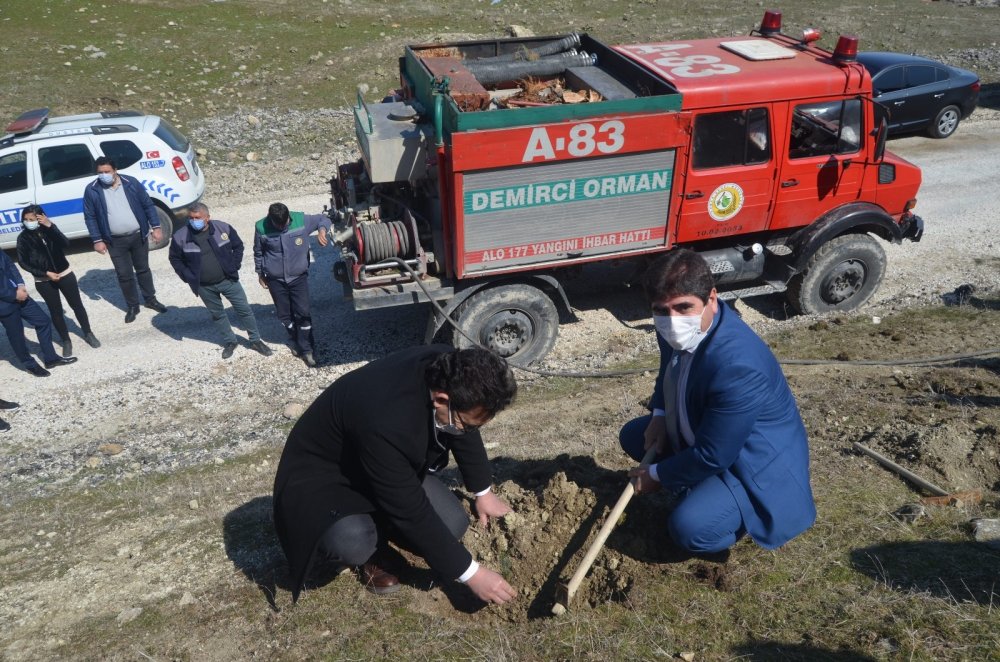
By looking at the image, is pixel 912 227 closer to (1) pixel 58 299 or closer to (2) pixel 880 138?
(2) pixel 880 138

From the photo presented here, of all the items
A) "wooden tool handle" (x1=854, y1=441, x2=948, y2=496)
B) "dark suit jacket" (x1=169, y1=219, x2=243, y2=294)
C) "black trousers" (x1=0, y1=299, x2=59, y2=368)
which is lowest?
"black trousers" (x1=0, y1=299, x2=59, y2=368)

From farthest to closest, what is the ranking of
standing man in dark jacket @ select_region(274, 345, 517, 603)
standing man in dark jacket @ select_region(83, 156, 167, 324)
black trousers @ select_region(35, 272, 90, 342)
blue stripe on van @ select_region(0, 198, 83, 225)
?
1. blue stripe on van @ select_region(0, 198, 83, 225)
2. standing man in dark jacket @ select_region(83, 156, 167, 324)
3. black trousers @ select_region(35, 272, 90, 342)
4. standing man in dark jacket @ select_region(274, 345, 517, 603)

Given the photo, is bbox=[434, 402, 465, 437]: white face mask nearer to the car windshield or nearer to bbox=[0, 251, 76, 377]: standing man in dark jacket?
bbox=[0, 251, 76, 377]: standing man in dark jacket

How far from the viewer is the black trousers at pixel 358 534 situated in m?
3.77

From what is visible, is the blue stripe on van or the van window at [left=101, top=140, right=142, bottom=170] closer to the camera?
the blue stripe on van

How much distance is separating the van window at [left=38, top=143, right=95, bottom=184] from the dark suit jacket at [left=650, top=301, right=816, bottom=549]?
30.3ft


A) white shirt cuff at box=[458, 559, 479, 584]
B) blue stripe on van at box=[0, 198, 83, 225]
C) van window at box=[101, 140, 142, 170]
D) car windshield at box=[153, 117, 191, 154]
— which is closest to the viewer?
white shirt cuff at box=[458, 559, 479, 584]

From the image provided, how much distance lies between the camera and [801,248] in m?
7.45

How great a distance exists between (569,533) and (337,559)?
4.54 feet

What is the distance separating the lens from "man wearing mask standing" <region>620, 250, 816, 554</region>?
3.43 metres

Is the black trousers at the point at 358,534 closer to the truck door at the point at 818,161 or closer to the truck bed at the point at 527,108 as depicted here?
the truck bed at the point at 527,108

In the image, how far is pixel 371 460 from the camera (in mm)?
3357

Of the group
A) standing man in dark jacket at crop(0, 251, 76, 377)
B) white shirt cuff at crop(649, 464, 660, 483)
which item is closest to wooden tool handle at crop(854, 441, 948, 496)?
white shirt cuff at crop(649, 464, 660, 483)

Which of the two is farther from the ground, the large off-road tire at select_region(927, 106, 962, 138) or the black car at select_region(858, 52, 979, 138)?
the black car at select_region(858, 52, 979, 138)
